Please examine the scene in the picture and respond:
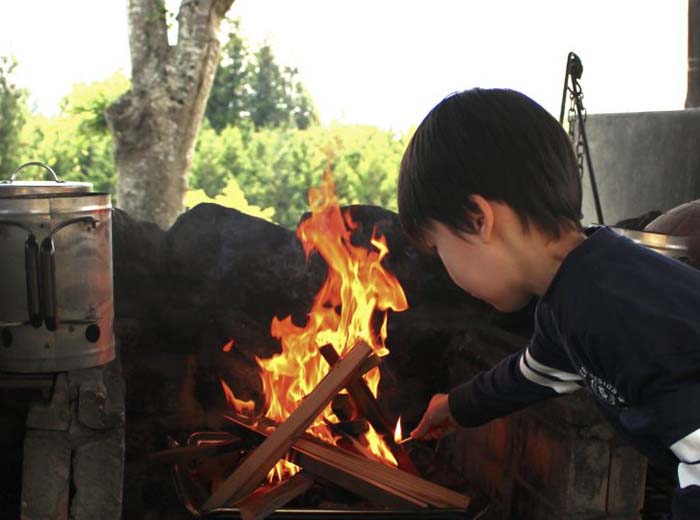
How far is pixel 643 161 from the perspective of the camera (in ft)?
17.0

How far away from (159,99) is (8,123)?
732cm

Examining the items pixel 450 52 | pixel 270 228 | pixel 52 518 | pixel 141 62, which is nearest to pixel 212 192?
pixel 141 62

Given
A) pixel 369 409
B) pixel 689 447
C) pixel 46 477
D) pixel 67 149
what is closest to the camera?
pixel 689 447

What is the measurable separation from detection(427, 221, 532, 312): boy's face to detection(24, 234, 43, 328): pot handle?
1.25 meters

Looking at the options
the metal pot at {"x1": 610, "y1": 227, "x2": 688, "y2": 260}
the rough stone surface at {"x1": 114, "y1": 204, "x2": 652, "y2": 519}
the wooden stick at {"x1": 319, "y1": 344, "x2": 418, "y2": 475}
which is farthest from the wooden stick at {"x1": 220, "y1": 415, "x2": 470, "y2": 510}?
the metal pot at {"x1": 610, "y1": 227, "x2": 688, "y2": 260}

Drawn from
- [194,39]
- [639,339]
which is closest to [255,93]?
[194,39]

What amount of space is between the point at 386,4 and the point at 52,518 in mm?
18618

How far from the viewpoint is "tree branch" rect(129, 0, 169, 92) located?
7.95 metres

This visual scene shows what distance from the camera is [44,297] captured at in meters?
2.41

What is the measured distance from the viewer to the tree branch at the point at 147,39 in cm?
795

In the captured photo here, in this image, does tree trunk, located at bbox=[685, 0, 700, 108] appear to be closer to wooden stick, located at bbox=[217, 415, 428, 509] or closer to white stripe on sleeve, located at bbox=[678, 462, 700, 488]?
wooden stick, located at bbox=[217, 415, 428, 509]

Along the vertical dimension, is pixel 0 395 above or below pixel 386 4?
below

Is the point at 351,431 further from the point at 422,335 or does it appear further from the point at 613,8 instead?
the point at 613,8

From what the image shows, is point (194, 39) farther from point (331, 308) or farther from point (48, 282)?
point (48, 282)
